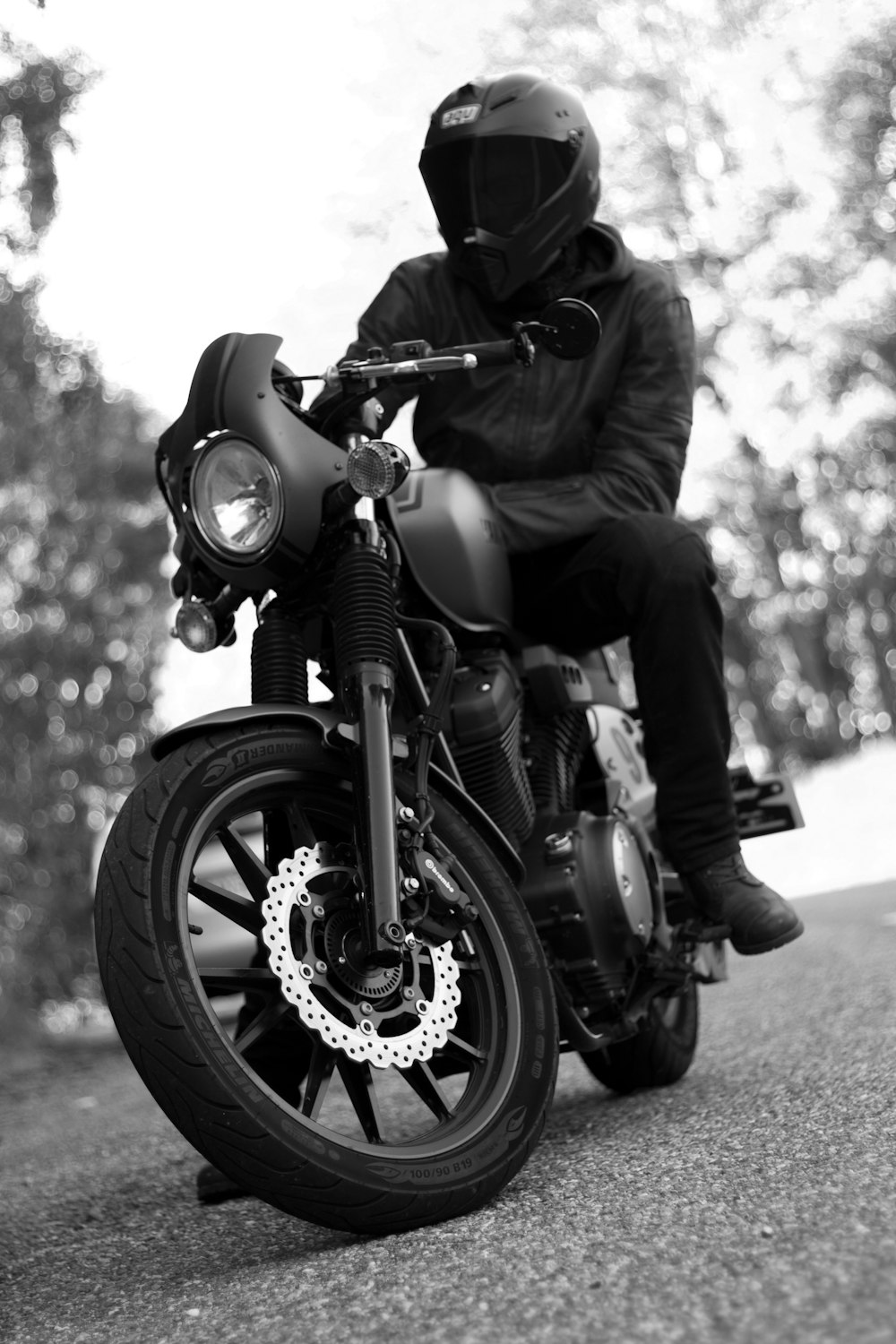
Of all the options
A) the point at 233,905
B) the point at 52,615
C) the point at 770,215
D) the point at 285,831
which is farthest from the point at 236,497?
the point at 770,215

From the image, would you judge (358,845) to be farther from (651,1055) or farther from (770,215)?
(770,215)

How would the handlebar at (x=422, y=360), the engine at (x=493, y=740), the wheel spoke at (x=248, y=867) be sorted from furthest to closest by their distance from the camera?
1. the engine at (x=493, y=740)
2. the handlebar at (x=422, y=360)
3. the wheel spoke at (x=248, y=867)

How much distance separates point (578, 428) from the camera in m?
3.67

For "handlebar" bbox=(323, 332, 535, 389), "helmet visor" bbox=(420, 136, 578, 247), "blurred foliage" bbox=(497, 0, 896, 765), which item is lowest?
"handlebar" bbox=(323, 332, 535, 389)

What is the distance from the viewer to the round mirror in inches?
112

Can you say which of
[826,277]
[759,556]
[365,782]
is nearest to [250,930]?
[365,782]

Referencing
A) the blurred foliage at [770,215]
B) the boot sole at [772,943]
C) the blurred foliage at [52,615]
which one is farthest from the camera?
the blurred foliage at [770,215]

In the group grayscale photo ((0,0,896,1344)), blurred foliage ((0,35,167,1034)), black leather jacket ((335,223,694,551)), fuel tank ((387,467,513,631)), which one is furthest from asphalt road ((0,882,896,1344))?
blurred foliage ((0,35,167,1034))

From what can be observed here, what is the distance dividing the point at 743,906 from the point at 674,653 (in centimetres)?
55

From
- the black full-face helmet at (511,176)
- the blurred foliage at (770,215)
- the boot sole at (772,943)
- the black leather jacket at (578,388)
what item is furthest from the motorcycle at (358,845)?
the blurred foliage at (770,215)

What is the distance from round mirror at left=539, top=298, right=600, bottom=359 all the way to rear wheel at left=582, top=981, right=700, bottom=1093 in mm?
1702

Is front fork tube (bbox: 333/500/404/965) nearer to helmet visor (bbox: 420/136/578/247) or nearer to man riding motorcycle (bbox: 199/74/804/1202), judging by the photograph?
man riding motorcycle (bbox: 199/74/804/1202)

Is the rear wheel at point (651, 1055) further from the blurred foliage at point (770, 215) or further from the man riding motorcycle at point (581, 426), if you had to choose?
the blurred foliage at point (770, 215)

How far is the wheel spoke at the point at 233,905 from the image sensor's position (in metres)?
2.53
